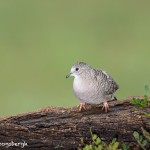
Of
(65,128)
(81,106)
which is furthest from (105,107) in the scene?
(65,128)

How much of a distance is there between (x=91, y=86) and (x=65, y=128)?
34 cm

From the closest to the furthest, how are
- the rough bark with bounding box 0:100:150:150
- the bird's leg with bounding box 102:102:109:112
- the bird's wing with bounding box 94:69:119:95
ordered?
the rough bark with bounding box 0:100:150:150 → the bird's leg with bounding box 102:102:109:112 → the bird's wing with bounding box 94:69:119:95

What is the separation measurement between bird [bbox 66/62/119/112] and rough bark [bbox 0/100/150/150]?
0.14 m

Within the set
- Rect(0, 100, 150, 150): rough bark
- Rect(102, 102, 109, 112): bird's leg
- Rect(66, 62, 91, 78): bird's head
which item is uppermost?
Rect(66, 62, 91, 78): bird's head

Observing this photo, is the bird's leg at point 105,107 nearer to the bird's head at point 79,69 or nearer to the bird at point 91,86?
the bird at point 91,86

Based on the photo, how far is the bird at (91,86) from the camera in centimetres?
235

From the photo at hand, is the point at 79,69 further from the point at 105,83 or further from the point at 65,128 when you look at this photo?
the point at 65,128

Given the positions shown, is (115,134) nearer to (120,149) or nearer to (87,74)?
Answer: (120,149)

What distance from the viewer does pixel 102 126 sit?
2135mm

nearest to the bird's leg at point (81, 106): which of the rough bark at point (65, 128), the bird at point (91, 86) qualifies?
A: the bird at point (91, 86)

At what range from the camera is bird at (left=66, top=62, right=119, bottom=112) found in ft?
7.72

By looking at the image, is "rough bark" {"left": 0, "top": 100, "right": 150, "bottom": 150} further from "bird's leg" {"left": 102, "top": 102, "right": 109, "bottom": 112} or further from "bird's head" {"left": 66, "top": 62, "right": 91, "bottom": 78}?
"bird's head" {"left": 66, "top": 62, "right": 91, "bottom": 78}

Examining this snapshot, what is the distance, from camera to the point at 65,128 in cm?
213

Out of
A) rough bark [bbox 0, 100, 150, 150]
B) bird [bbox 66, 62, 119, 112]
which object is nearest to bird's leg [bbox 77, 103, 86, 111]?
bird [bbox 66, 62, 119, 112]
